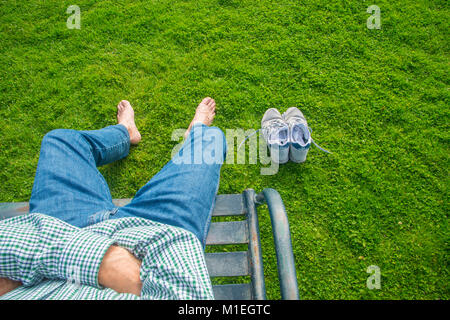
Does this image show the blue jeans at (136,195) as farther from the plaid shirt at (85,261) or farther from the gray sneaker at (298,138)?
the gray sneaker at (298,138)

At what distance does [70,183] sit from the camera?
1.48 metres

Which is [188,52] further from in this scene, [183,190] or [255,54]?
[183,190]

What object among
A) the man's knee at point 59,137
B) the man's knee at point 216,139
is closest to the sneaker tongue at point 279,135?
the man's knee at point 216,139

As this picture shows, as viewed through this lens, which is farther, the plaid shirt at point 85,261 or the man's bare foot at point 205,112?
the man's bare foot at point 205,112

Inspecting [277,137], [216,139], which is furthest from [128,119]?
[277,137]

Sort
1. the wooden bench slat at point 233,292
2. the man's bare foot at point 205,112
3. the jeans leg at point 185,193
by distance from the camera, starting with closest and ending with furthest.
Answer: the jeans leg at point 185,193 < the wooden bench slat at point 233,292 < the man's bare foot at point 205,112

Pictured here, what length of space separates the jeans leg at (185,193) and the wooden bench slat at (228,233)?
196mm

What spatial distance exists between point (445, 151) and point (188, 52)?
2.64 meters

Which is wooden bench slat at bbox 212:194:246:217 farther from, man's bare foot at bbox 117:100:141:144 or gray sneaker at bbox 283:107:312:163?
man's bare foot at bbox 117:100:141:144

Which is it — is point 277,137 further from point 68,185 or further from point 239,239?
point 68,185

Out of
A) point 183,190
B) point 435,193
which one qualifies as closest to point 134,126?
point 183,190

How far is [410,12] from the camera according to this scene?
296 centimetres

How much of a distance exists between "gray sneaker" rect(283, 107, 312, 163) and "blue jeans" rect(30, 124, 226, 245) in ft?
2.58

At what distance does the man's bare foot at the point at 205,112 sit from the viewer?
8.10 feet
